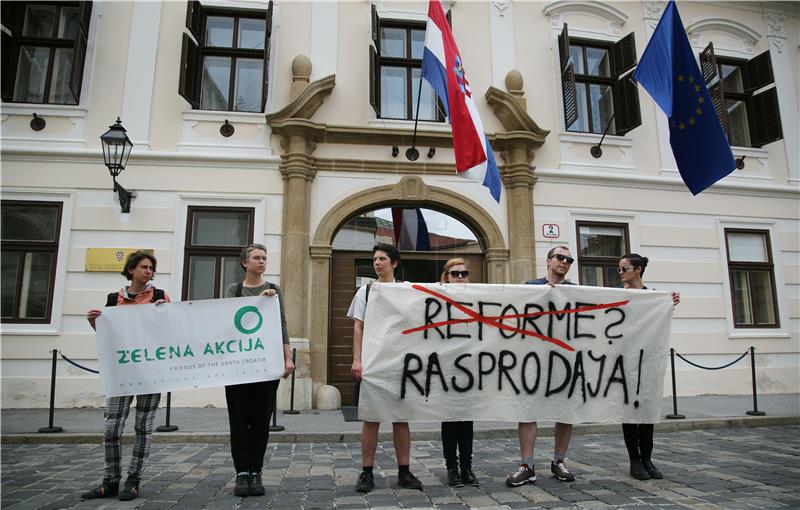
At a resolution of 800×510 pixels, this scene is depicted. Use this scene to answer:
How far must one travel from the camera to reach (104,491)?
3701 millimetres

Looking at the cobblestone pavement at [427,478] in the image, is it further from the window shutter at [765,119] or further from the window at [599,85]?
the window shutter at [765,119]

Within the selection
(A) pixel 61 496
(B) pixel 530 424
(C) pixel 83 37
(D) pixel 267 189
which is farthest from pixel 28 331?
(B) pixel 530 424

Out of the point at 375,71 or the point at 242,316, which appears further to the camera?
the point at 375,71

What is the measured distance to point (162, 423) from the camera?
6.75m

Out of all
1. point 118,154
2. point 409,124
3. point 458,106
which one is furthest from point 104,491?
point 409,124

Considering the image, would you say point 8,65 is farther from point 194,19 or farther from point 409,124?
point 409,124

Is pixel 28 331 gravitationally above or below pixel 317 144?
below

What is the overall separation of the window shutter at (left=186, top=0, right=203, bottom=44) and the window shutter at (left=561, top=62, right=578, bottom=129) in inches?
263

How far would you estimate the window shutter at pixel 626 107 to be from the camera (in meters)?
9.95

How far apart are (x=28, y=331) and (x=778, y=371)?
13.1 metres

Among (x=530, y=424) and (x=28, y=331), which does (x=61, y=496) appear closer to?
(x=530, y=424)

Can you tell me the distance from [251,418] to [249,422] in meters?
0.03

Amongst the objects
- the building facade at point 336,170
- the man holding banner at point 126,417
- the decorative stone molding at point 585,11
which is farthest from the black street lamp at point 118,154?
the decorative stone molding at point 585,11

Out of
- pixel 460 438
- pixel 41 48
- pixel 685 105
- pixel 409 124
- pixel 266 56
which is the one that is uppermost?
pixel 41 48
